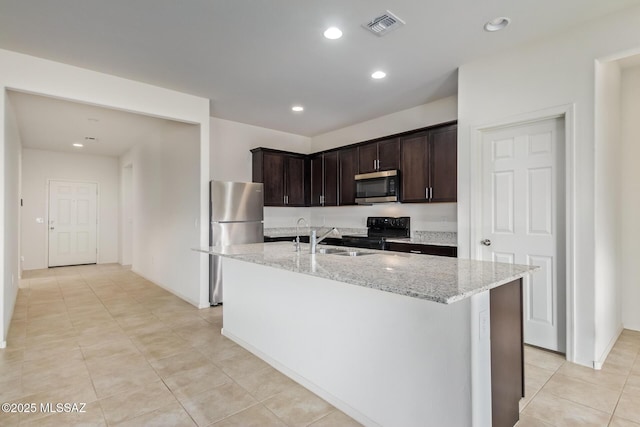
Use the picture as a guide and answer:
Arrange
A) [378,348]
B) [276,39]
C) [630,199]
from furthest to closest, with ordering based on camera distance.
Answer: [630,199], [276,39], [378,348]

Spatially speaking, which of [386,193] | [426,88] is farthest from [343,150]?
[426,88]

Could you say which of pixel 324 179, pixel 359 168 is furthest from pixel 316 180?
pixel 359 168

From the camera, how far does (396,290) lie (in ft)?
4.46

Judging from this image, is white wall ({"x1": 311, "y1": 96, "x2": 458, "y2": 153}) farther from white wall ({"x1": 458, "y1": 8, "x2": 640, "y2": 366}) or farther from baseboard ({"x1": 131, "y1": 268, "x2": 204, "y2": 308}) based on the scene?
baseboard ({"x1": 131, "y1": 268, "x2": 204, "y2": 308})

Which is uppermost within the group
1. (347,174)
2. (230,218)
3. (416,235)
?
(347,174)

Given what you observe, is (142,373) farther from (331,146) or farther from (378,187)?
(331,146)

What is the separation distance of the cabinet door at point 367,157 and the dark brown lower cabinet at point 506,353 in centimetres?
303

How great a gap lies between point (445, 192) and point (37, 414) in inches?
153

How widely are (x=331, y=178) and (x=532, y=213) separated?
300 centimetres

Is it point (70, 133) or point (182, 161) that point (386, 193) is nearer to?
point (182, 161)

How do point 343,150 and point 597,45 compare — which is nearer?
point 597,45

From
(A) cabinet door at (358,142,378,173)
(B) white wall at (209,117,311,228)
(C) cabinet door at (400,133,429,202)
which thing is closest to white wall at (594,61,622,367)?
(C) cabinet door at (400,133,429,202)

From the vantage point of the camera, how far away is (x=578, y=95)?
8.50ft

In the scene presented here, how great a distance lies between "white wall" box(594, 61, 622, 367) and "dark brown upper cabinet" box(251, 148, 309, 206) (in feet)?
12.8
